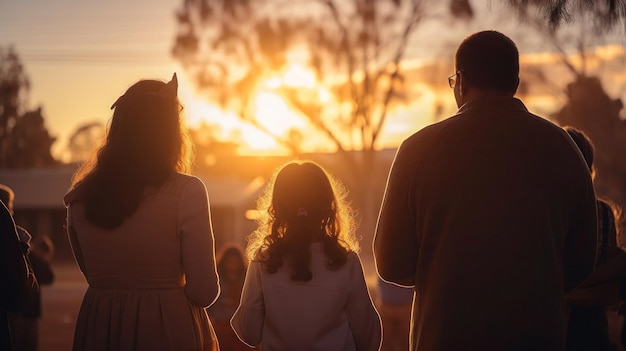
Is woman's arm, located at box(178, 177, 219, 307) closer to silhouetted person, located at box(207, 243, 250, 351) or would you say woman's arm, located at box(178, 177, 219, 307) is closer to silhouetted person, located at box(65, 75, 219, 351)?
silhouetted person, located at box(65, 75, 219, 351)

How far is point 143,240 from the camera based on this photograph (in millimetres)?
4160

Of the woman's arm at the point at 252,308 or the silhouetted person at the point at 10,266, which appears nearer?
the silhouetted person at the point at 10,266

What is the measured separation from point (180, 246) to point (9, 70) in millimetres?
56225

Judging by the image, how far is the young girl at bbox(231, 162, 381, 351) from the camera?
4672mm

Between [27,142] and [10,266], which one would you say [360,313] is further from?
[27,142]

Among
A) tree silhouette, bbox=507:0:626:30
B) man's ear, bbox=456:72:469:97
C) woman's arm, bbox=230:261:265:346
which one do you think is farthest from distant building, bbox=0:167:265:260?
man's ear, bbox=456:72:469:97

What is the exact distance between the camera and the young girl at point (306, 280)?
15.3ft

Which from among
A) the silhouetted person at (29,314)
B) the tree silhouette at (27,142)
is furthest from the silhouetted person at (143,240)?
the tree silhouette at (27,142)

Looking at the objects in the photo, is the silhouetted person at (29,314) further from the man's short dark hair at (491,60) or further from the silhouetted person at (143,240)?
the man's short dark hair at (491,60)

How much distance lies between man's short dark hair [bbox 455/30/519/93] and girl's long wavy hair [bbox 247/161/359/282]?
1.23 metres

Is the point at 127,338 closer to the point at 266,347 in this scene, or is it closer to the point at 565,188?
the point at 266,347

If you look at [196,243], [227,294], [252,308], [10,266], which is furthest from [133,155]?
[227,294]

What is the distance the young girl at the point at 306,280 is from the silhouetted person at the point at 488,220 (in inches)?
36.7

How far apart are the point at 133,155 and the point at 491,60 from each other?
5.04 feet
